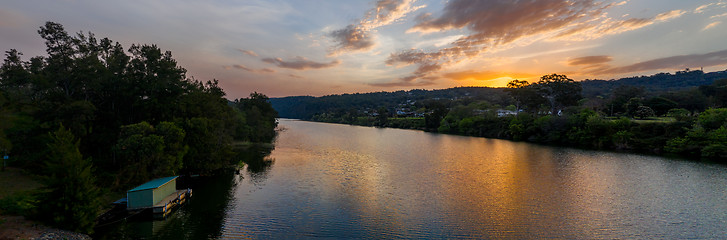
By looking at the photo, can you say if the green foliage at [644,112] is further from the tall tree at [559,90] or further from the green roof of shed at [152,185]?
the green roof of shed at [152,185]

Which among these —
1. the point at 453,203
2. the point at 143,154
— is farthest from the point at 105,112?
the point at 453,203

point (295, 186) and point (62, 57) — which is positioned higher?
point (62, 57)

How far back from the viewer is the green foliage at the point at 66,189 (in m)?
16.4

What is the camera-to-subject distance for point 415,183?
3356cm

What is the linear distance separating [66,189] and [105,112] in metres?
19.5

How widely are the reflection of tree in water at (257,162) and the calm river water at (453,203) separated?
33 centimetres

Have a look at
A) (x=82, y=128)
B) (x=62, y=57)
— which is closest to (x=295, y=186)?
(x=82, y=128)

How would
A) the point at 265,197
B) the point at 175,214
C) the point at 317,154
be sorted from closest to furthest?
the point at 175,214, the point at 265,197, the point at 317,154

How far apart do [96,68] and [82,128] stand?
6050mm

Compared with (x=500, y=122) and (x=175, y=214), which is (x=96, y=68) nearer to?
(x=175, y=214)

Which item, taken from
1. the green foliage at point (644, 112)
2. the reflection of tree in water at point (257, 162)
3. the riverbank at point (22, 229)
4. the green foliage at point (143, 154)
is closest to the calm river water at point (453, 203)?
the reflection of tree in water at point (257, 162)

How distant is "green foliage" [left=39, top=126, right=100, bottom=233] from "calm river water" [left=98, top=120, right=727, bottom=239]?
8.28 ft

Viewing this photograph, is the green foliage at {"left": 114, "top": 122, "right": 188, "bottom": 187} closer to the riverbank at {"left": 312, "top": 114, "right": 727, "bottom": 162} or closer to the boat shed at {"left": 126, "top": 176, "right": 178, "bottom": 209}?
the boat shed at {"left": 126, "top": 176, "right": 178, "bottom": 209}

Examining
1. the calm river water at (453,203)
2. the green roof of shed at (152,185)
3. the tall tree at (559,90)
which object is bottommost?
the calm river water at (453,203)
